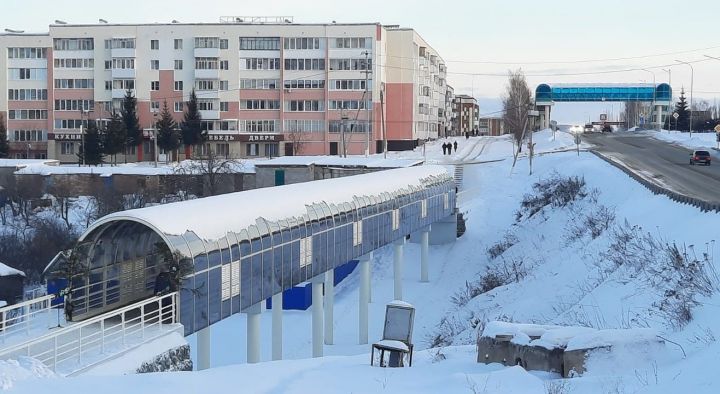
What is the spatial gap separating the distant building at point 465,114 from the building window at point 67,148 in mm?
90813

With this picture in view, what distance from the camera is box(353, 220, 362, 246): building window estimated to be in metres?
28.6

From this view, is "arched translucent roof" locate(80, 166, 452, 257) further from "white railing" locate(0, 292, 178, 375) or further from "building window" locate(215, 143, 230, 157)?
"building window" locate(215, 143, 230, 157)

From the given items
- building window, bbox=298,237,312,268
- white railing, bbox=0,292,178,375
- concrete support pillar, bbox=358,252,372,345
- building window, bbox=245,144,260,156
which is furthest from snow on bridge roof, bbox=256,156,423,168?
white railing, bbox=0,292,178,375

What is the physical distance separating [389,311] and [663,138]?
79.0 meters

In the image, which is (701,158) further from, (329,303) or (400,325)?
(400,325)

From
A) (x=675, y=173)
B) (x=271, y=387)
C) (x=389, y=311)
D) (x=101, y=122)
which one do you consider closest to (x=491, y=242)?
(x=675, y=173)

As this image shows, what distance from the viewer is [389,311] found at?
13828 millimetres

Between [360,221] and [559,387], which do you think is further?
[360,221]

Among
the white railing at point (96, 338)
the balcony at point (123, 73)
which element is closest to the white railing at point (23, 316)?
the white railing at point (96, 338)

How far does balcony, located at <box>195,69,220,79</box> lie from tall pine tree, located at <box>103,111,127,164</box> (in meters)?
9.45

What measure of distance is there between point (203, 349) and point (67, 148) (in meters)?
65.3

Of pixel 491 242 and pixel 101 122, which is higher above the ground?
pixel 101 122

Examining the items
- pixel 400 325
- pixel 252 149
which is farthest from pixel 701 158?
pixel 400 325

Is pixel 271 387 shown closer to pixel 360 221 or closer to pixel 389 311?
pixel 389 311
